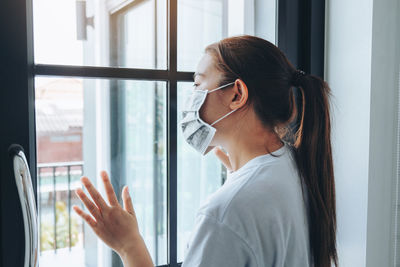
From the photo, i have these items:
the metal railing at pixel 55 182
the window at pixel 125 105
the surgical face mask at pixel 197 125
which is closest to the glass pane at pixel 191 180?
the window at pixel 125 105

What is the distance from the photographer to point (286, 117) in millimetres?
871

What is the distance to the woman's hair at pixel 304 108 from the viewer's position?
820 mm

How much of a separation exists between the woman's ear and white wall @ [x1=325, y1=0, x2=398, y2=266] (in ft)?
1.43

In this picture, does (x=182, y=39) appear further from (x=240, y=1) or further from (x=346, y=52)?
(x=346, y=52)

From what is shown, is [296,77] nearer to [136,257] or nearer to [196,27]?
[196,27]

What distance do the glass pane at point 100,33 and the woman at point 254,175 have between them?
0.28m

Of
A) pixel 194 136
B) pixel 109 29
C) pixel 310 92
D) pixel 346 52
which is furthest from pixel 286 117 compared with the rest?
pixel 109 29

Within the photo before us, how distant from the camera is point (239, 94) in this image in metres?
0.84

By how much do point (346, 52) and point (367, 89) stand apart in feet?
0.51

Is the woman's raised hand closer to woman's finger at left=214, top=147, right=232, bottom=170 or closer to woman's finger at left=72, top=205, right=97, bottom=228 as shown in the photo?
woman's finger at left=72, top=205, right=97, bottom=228

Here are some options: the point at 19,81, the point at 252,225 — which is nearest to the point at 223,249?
the point at 252,225

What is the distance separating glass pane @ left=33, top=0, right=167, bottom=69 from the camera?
36.8 inches

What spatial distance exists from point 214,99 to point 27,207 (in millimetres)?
520

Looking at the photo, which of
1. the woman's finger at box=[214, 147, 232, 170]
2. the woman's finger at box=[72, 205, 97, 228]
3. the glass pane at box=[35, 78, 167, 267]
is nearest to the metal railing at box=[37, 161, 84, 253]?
the glass pane at box=[35, 78, 167, 267]
